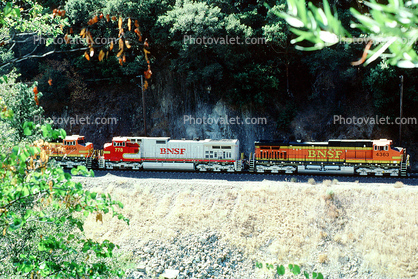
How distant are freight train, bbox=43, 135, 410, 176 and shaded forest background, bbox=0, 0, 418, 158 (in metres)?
7.20

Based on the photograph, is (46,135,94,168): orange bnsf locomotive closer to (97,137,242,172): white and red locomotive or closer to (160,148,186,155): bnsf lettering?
(97,137,242,172): white and red locomotive

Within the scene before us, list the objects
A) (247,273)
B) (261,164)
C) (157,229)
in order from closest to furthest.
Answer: (247,273)
(157,229)
(261,164)

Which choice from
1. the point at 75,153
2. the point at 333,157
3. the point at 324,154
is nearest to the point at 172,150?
the point at 75,153

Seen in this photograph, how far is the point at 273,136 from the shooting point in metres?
37.2

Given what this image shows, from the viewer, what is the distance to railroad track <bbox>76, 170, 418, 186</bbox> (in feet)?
88.4

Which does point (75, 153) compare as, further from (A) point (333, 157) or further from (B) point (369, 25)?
(B) point (369, 25)

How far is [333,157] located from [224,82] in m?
15.7

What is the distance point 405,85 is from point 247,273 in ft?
85.4

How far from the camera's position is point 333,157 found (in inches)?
1120

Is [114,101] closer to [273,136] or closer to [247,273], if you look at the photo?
[273,136]

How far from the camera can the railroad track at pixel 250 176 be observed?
26953 mm

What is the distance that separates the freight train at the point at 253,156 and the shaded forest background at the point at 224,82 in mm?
7196

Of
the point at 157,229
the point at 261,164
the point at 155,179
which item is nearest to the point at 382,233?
the point at 261,164

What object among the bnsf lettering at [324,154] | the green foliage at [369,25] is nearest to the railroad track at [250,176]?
the bnsf lettering at [324,154]
